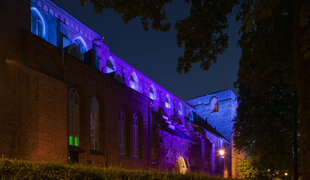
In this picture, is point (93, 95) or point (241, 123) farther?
point (241, 123)

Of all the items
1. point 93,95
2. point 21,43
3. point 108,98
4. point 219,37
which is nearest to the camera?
point 219,37

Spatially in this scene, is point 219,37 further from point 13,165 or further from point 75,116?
point 75,116

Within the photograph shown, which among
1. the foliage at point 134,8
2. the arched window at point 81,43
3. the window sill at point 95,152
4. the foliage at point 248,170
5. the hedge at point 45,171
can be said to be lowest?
the foliage at point 248,170

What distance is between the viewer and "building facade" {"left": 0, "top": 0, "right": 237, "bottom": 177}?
10523mm

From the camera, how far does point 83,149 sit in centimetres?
1373

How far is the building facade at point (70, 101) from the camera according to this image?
1052cm

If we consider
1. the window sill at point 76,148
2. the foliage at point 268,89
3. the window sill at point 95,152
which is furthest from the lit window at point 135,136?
the foliage at point 268,89

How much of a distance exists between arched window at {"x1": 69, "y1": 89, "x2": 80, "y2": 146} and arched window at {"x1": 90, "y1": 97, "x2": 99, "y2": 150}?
135cm

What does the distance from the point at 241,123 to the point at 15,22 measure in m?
16.9

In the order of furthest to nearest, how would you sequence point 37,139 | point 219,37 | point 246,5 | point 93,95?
point 93,95 → point 37,139 → point 219,37 → point 246,5

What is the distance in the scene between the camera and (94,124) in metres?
15.7

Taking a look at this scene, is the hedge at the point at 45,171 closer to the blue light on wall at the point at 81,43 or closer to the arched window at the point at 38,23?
the arched window at the point at 38,23

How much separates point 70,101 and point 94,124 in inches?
94.7

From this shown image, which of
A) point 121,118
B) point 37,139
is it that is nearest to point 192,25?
point 37,139
